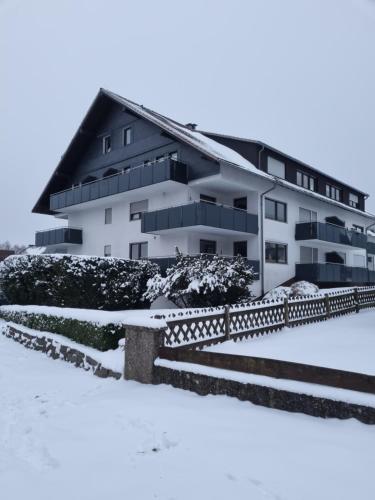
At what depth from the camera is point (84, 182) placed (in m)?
29.9

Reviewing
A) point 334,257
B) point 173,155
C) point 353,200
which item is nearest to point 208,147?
point 173,155

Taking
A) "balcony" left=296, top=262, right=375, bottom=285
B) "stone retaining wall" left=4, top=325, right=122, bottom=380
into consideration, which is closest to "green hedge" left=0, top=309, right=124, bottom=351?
"stone retaining wall" left=4, top=325, right=122, bottom=380

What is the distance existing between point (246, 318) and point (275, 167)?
17.1 meters

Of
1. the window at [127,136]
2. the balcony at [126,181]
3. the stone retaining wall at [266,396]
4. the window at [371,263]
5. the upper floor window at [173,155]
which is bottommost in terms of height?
the stone retaining wall at [266,396]

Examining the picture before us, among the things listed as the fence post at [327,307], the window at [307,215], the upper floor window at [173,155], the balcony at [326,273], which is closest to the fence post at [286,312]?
the fence post at [327,307]

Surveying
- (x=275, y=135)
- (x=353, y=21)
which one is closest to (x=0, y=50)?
(x=353, y=21)

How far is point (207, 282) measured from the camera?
51.1 ft

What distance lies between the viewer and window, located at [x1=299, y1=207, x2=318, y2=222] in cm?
2694

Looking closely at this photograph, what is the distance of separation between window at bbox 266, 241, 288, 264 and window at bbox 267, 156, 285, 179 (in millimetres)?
4849

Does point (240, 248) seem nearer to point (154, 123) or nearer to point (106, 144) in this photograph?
point (154, 123)

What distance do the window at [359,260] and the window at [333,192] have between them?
536cm

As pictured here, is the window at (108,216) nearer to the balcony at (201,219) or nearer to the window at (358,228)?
the balcony at (201,219)

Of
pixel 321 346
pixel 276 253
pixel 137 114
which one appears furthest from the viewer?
pixel 137 114

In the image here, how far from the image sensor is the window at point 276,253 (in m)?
23.6
